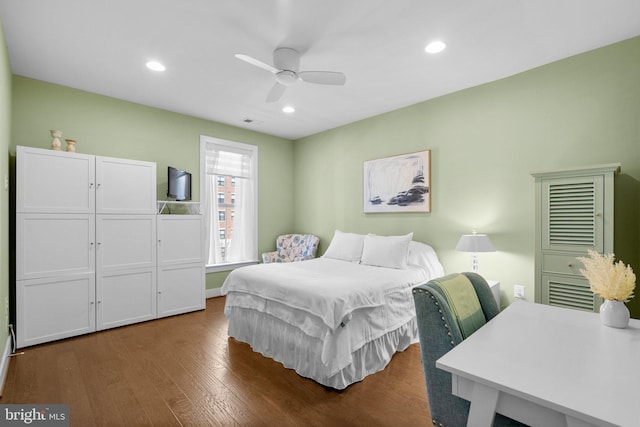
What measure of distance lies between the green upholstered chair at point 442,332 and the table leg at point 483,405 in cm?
29

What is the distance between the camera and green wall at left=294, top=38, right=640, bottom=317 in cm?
261

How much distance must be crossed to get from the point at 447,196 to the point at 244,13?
2844 millimetres

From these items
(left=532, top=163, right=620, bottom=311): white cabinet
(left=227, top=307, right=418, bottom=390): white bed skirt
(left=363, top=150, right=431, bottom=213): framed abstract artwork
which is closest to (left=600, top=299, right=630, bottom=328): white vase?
(left=532, top=163, right=620, bottom=311): white cabinet

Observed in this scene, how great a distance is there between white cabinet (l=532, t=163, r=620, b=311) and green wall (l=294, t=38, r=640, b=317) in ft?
1.56

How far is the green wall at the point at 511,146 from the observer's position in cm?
261

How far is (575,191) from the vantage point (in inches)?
97.5

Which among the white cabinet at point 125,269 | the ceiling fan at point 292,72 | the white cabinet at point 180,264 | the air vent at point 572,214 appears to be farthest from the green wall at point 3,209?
the air vent at point 572,214

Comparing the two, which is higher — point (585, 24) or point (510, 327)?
point (585, 24)

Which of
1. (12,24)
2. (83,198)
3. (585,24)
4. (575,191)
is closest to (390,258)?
(575,191)

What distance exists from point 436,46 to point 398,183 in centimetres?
184

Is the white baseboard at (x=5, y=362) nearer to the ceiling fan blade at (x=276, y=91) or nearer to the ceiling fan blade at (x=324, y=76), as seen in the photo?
the ceiling fan blade at (x=276, y=91)

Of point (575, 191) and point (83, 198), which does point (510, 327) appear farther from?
point (83, 198)

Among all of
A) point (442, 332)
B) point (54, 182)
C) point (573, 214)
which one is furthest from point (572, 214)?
point (54, 182)

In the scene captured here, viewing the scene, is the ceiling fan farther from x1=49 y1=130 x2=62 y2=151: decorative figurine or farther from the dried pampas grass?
x1=49 y1=130 x2=62 y2=151: decorative figurine
